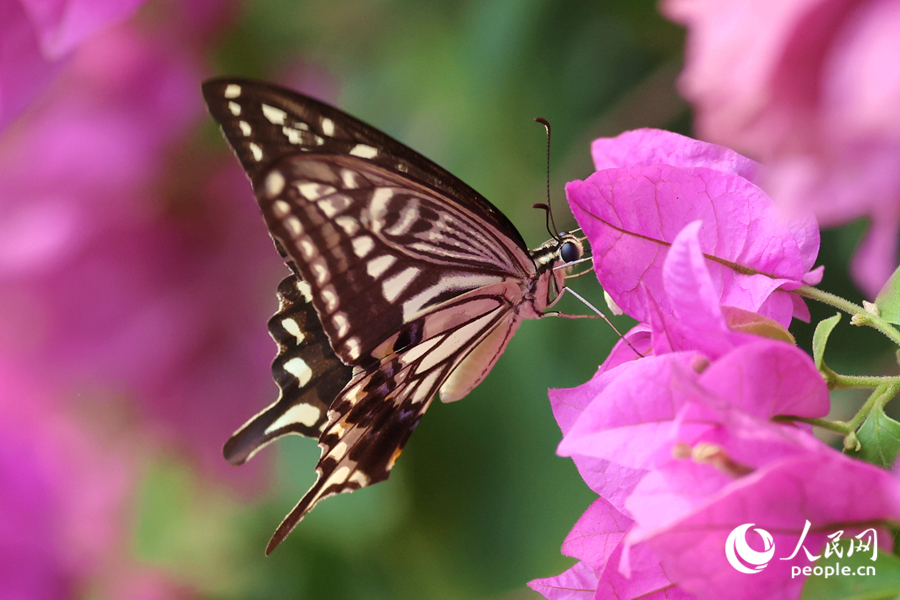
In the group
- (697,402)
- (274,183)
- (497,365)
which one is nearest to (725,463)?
(697,402)

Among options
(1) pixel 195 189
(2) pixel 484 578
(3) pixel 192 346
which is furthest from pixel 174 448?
(2) pixel 484 578

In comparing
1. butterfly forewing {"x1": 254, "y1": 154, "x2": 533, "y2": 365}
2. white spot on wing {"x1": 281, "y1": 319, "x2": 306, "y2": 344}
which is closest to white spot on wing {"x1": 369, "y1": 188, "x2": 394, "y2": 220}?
butterfly forewing {"x1": 254, "y1": 154, "x2": 533, "y2": 365}

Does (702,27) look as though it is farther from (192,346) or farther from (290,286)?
(192,346)

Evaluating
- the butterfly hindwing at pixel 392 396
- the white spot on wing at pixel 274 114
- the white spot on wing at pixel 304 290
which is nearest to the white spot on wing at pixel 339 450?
the butterfly hindwing at pixel 392 396

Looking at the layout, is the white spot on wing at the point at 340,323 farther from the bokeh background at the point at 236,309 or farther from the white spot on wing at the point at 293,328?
the bokeh background at the point at 236,309

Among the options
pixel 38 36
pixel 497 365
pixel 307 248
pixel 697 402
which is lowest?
pixel 497 365

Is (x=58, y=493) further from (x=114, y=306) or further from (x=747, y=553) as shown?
(x=747, y=553)

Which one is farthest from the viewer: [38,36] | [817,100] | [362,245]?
[362,245]

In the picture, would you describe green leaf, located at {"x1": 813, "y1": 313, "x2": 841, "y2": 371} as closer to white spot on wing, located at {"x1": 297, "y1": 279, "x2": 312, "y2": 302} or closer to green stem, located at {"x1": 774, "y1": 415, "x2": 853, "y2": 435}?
green stem, located at {"x1": 774, "y1": 415, "x2": 853, "y2": 435}
